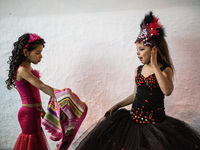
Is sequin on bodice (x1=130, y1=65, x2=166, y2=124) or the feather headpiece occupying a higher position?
the feather headpiece

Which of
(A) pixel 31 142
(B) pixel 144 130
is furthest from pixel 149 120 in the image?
(A) pixel 31 142

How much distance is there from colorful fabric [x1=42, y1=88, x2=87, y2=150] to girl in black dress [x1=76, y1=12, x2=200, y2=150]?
0.41 ft

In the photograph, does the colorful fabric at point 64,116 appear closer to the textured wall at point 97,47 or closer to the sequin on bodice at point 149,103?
the sequin on bodice at point 149,103

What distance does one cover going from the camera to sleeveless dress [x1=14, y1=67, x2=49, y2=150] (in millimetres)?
1271

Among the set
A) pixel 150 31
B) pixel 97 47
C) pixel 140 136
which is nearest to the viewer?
pixel 140 136

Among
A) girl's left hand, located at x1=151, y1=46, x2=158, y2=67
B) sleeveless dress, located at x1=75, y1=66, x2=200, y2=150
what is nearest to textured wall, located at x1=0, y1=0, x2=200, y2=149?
sleeveless dress, located at x1=75, y1=66, x2=200, y2=150

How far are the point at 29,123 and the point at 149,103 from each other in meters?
0.84

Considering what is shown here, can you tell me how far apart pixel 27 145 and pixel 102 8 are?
53.8 inches

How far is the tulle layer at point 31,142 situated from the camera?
126cm

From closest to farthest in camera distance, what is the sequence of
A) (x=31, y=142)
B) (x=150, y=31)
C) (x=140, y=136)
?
(x=140, y=136)
(x=150, y=31)
(x=31, y=142)

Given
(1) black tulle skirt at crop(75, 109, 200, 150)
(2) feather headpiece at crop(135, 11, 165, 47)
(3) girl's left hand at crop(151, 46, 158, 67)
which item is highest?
(2) feather headpiece at crop(135, 11, 165, 47)

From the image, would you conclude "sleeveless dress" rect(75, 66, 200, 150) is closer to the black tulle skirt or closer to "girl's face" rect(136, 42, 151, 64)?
the black tulle skirt

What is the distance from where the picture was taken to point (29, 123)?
1.28 metres

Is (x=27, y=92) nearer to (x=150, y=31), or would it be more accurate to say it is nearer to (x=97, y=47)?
(x=97, y=47)
